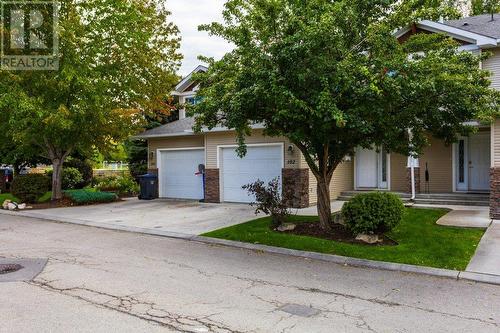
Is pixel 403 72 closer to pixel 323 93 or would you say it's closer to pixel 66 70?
pixel 323 93

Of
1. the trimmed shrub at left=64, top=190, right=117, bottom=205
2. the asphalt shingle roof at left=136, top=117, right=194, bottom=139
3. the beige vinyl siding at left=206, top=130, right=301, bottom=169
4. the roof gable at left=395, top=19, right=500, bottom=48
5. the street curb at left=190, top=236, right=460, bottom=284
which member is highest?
the roof gable at left=395, top=19, right=500, bottom=48

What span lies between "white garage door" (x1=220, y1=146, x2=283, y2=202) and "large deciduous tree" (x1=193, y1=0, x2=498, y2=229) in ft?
19.6

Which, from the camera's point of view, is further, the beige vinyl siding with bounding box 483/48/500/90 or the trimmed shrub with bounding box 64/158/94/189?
the trimmed shrub with bounding box 64/158/94/189

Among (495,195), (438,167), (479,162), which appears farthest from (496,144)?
(438,167)

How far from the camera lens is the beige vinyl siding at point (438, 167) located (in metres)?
14.9

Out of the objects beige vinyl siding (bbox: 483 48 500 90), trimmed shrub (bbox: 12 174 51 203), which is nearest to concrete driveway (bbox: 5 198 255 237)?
trimmed shrub (bbox: 12 174 51 203)

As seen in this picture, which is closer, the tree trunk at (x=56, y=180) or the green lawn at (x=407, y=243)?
the green lawn at (x=407, y=243)

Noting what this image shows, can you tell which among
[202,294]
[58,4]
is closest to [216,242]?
[202,294]

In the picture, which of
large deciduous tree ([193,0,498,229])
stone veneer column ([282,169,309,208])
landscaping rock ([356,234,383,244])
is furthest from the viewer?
stone veneer column ([282,169,309,208])

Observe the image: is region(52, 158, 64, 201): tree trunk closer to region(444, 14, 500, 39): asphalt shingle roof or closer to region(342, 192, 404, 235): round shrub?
region(342, 192, 404, 235): round shrub

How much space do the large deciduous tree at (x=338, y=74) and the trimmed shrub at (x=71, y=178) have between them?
15312 millimetres

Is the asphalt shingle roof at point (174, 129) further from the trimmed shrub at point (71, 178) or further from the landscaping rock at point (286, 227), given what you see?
the landscaping rock at point (286, 227)

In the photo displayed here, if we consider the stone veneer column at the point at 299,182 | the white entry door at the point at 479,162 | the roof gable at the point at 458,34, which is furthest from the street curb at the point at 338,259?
the white entry door at the point at 479,162

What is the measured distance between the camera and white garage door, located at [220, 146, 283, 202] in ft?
49.8
